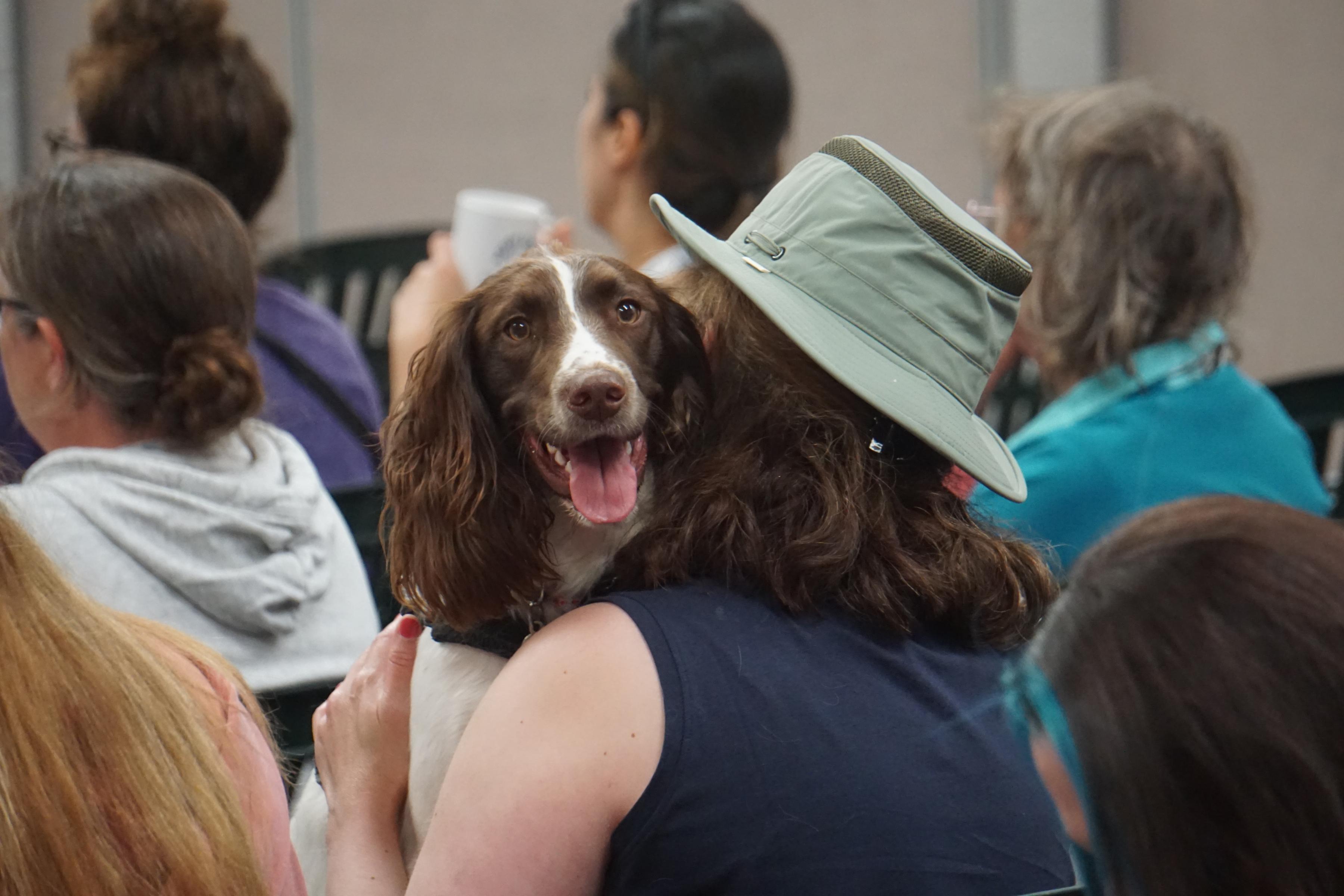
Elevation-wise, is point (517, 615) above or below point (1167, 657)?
below

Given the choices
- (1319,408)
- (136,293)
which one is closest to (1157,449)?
(1319,408)

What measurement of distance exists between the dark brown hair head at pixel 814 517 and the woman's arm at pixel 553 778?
151 millimetres

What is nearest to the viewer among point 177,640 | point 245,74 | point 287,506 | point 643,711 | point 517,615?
point 643,711

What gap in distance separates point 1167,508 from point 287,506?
136 centimetres

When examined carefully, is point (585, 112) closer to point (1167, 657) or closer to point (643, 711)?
point (643, 711)

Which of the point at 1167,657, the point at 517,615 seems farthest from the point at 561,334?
the point at 1167,657

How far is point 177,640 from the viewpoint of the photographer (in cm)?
137

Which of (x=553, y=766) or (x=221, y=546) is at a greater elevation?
(x=553, y=766)

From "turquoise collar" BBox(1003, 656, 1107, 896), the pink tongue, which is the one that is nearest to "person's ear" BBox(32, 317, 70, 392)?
the pink tongue

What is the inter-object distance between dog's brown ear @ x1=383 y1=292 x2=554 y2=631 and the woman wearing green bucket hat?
130 mm

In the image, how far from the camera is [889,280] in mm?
1422

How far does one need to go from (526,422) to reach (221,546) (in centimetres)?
67

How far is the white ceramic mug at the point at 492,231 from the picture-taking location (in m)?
2.68

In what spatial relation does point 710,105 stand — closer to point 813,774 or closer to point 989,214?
point 989,214
